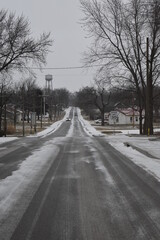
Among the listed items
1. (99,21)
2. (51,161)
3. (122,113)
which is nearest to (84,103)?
(122,113)

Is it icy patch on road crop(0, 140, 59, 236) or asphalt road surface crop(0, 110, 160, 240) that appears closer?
asphalt road surface crop(0, 110, 160, 240)

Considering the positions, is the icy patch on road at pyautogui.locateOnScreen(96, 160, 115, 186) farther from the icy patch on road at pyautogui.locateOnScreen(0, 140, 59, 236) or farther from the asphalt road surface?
the icy patch on road at pyautogui.locateOnScreen(0, 140, 59, 236)

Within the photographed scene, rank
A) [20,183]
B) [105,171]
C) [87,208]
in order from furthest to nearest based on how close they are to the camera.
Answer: [105,171] → [20,183] → [87,208]

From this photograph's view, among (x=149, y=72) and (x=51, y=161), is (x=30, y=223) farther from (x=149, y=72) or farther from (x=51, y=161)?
(x=149, y=72)

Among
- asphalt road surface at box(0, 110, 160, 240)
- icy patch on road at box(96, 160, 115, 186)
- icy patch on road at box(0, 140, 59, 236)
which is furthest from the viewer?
icy patch on road at box(96, 160, 115, 186)

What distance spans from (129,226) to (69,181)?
3.35 metres

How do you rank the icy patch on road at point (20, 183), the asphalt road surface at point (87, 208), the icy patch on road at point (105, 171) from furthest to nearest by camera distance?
the icy patch on road at point (105, 171) < the icy patch on road at point (20, 183) < the asphalt road surface at point (87, 208)

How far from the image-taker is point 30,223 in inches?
189

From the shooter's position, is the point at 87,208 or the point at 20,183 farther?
the point at 20,183

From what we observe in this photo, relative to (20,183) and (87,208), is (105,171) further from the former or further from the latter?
(87,208)

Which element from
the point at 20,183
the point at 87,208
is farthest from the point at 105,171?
Result: the point at 87,208

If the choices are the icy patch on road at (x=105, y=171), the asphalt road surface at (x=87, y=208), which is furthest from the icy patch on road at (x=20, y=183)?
the icy patch on road at (x=105, y=171)

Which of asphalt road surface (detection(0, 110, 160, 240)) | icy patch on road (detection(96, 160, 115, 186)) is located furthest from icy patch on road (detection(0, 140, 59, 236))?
icy patch on road (detection(96, 160, 115, 186))

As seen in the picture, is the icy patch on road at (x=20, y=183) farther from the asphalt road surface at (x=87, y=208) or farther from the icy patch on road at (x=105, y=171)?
the icy patch on road at (x=105, y=171)
